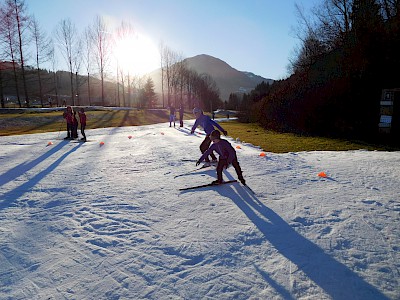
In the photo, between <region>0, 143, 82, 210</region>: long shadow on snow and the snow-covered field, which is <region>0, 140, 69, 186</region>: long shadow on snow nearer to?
the snow-covered field

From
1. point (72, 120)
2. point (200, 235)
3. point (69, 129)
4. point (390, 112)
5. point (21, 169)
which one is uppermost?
point (390, 112)

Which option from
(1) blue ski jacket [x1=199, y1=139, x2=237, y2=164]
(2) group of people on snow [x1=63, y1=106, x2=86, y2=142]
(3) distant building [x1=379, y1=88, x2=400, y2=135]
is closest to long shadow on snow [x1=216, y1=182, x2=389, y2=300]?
(1) blue ski jacket [x1=199, y1=139, x2=237, y2=164]

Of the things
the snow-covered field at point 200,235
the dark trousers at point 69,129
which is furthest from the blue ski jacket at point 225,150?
the dark trousers at point 69,129

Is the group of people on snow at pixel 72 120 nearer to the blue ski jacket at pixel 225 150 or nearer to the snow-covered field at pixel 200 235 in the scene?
the snow-covered field at pixel 200 235

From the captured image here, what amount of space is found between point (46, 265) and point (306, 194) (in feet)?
15.8

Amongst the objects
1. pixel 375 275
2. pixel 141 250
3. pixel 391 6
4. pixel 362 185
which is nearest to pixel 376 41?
pixel 391 6

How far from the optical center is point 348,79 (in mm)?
16688

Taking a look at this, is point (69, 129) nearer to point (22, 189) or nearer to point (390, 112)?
point (22, 189)

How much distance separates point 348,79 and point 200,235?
56.8 ft

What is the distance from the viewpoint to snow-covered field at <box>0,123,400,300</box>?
276 centimetres

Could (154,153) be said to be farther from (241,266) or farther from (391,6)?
(391,6)

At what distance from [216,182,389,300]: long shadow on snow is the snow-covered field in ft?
0.05

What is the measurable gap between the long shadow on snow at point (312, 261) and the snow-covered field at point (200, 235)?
0.01 metres

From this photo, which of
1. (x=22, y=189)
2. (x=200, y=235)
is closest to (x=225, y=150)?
(x=200, y=235)
